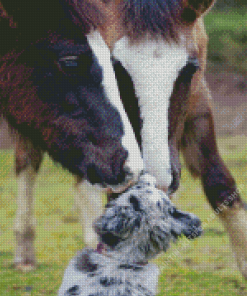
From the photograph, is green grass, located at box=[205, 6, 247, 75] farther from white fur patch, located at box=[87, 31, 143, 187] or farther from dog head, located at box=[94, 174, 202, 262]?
dog head, located at box=[94, 174, 202, 262]

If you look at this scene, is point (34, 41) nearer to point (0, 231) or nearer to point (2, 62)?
point (2, 62)

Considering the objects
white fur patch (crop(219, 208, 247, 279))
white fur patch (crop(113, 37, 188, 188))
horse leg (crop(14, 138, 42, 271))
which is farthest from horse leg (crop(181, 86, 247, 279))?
horse leg (crop(14, 138, 42, 271))

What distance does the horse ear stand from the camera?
2621mm

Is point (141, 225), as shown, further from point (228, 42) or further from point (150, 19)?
point (228, 42)

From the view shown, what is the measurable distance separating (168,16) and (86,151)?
895 mm

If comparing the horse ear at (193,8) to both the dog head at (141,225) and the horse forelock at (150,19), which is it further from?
the dog head at (141,225)

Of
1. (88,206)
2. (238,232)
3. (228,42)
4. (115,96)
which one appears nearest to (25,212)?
(88,206)

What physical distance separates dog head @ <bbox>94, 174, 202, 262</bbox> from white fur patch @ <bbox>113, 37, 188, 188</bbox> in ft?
1.33

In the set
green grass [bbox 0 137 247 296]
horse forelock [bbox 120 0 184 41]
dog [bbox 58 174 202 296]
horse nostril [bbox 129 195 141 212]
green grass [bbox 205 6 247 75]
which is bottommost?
green grass [bbox 205 6 247 75]

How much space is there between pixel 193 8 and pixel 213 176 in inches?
46.6

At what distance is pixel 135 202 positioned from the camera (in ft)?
6.10

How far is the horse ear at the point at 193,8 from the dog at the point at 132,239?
1123 mm

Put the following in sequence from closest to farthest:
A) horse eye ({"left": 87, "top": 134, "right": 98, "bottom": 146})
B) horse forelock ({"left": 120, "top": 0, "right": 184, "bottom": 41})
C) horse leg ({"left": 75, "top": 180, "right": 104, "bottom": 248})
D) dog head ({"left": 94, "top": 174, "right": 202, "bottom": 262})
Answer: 1. dog head ({"left": 94, "top": 174, "right": 202, "bottom": 262})
2. horse eye ({"left": 87, "top": 134, "right": 98, "bottom": 146})
3. horse forelock ({"left": 120, "top": 0, "right": 184, "bottom": 41})
4. horse leg ({"left": 75, "top": 180, "right": 104, "bottom": 248})

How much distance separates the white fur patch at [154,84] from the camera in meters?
2.32
